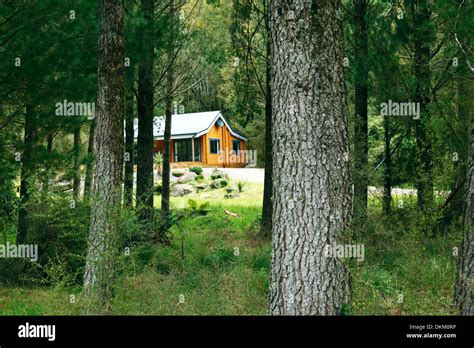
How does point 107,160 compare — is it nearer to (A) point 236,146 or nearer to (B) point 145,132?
(B) point 145,132

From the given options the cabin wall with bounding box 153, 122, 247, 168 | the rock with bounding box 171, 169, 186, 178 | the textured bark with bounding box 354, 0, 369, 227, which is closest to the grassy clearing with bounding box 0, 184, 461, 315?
the textured bark with bounding box 354, 0, 369, 227

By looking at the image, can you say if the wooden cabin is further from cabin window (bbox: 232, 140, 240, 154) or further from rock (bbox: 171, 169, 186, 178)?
rock (bbox: 171, 169, 186, 178)

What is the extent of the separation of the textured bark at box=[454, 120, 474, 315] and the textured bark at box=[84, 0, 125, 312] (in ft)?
12.3

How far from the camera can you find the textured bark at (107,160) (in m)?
7.03

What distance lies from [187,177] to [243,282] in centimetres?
2274

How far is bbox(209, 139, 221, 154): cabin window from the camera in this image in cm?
3999

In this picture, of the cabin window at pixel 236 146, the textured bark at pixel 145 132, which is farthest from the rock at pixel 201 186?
the textured bark at pixel 145 132

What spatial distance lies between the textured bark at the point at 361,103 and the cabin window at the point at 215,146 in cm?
2695

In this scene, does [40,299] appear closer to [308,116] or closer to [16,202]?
[16,202]

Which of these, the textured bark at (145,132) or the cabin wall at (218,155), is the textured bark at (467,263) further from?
the cabin wall at (218,155)

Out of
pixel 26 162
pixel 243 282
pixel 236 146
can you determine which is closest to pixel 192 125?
pixel 236 146

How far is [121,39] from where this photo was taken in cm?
780
